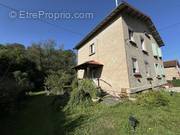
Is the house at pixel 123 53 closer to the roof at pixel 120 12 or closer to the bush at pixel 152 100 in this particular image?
the roof at pixel 120 12

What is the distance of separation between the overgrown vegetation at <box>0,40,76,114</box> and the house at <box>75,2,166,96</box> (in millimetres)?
6279

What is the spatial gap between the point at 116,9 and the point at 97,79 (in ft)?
21.6

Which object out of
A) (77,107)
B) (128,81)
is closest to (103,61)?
(128,81)

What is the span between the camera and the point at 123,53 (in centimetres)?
1105

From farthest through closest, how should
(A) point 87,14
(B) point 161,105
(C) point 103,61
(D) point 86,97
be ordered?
(C) point 103,61 → (A) point 87,14 → (D) point 86,97 → (B) point 161,105

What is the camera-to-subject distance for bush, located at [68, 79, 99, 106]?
390 inches

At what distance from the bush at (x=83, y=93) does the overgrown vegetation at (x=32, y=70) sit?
4980 mm

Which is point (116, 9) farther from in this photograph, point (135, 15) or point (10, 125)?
point (10, 125)

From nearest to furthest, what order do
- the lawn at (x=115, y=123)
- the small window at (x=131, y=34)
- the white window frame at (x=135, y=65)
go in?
the lawn at (x=115, y=123) < the white window frame at (x=135, y=65) < the small window at (x=131, y=34)

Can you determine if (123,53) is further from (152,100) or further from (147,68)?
(147,68)

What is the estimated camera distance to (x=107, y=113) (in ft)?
25.0

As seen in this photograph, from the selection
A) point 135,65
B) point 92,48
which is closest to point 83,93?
point 135,65

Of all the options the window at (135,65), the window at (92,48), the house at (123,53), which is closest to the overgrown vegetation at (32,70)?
the window at (92,48)

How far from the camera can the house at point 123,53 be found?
36.4ft
